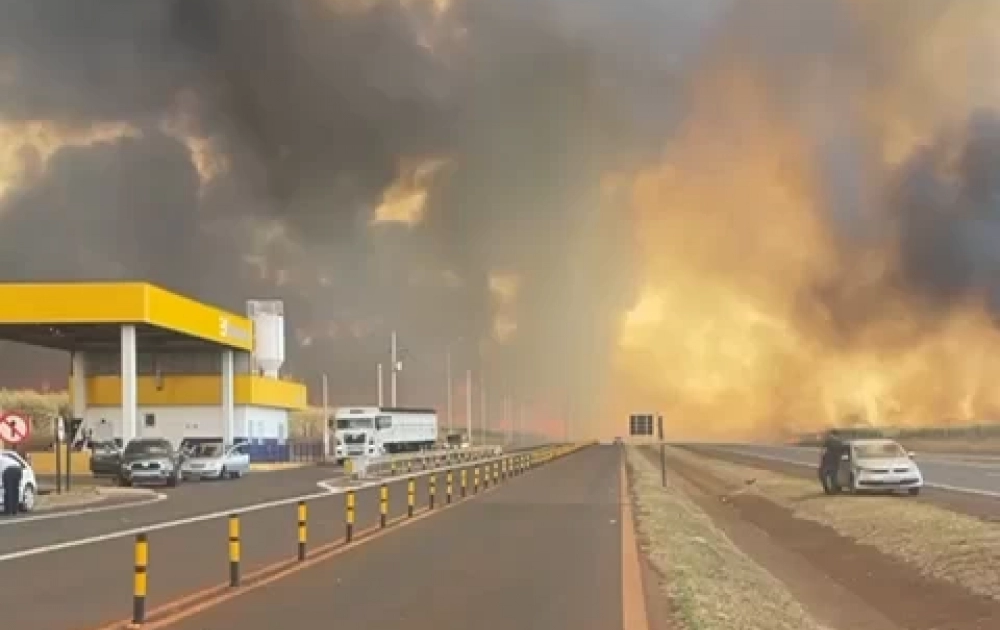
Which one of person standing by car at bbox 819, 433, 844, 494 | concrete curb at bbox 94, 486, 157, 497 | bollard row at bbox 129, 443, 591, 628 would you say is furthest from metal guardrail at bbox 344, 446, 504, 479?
person standing by car at bbox 819, 433, 844, 494

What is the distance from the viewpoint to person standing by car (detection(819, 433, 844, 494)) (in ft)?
152

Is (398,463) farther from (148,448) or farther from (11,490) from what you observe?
(11,490)

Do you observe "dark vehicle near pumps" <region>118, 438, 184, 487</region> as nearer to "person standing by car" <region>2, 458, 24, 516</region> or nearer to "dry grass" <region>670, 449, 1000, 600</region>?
"person standing by car" <region>2, 458, 24, 516</region>

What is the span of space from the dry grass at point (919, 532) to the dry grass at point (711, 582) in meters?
3.29

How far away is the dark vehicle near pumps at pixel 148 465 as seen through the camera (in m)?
54.6

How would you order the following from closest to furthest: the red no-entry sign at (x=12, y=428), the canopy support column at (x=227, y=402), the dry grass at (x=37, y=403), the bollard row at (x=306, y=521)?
the bollard row at (x=306, y=521), the red no-entry sign at (x=12, y=428), the canopy support column at (x=227, y=402), the dry grass at (x=37, y=403)

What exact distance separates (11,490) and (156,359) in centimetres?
5574

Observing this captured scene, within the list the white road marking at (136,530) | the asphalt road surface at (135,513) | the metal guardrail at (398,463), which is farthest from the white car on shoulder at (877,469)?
the metal guardrail at (398,463)

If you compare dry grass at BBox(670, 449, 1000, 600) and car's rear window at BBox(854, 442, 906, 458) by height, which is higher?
car's rear window at BBox(854, 442, 906, 458)

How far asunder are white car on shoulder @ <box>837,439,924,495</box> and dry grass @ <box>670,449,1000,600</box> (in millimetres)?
774

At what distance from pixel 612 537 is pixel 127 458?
3359 cm

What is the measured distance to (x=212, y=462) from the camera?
6150 centimetres

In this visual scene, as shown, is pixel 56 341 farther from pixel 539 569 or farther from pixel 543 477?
pixel 539 569

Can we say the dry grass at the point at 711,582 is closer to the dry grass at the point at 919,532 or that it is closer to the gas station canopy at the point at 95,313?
the dry grass at the point at 919,532
